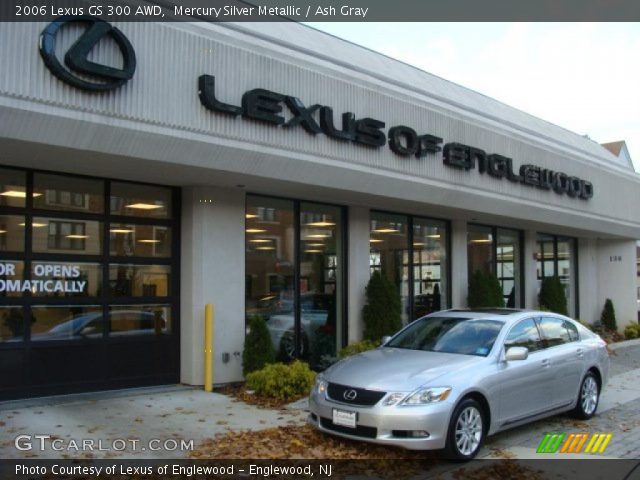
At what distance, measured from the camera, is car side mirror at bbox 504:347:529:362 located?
24.0 ft

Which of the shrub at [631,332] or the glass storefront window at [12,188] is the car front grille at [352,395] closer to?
the glass storefront window at [12,188]

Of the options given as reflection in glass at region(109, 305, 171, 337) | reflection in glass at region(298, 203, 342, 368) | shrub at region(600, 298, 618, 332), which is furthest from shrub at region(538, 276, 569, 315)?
reflection in glass at region(109, 305, 171, 337)

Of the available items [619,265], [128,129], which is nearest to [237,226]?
[128,129]

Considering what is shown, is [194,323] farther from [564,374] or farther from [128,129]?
[564,374]

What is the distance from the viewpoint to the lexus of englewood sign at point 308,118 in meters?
7.64

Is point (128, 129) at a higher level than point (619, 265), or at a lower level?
higher

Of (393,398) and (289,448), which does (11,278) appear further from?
(393,398)

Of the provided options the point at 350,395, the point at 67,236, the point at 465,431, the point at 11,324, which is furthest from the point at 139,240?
the point at 465,431

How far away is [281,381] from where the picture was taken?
9664 mm

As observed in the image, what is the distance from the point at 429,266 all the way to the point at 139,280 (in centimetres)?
735

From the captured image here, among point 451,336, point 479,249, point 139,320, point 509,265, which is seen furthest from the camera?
point 509,265

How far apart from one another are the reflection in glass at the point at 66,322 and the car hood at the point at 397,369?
13.0ft

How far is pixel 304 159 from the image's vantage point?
10180mm

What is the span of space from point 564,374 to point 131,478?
533 cm
